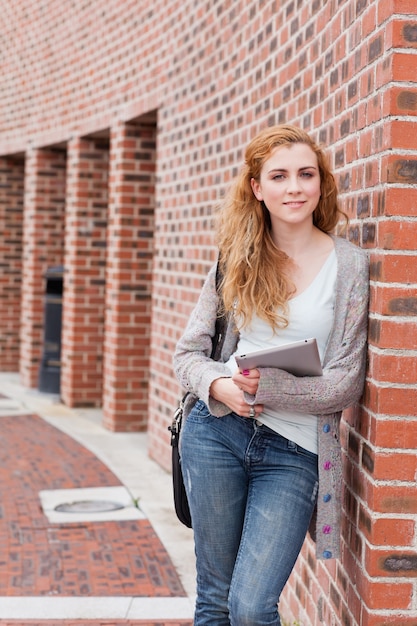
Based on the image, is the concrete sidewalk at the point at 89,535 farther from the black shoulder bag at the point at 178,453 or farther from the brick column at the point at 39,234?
the brick column at the point at 39,234

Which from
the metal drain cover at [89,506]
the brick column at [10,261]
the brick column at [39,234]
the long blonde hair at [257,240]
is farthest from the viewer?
the brick column at [10,261]

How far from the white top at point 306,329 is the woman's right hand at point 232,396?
0.19 ft

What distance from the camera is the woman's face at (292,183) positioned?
9.91 ft

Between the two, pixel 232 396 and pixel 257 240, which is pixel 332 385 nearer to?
pixel 232 396

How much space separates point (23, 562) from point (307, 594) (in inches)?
66.2

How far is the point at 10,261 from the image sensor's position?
13164 mm

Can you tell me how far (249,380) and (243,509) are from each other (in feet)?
1.39

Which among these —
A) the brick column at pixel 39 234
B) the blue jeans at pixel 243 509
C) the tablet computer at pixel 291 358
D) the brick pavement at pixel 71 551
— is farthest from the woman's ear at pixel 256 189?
the brick column at pixel 39 234

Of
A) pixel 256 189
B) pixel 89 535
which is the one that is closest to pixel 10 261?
pixel 89 535

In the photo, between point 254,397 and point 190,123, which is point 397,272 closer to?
point 254,397

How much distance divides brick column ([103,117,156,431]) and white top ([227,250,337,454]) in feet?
19.3

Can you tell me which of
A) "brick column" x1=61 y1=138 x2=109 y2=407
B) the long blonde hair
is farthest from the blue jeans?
"brick column" x1=61 y1=138 x2=109 y2=407

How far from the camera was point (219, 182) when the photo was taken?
6250 mm

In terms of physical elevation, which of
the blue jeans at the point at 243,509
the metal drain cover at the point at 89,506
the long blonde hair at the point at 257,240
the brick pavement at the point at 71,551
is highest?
the long blonde hair at the point at 257,240
